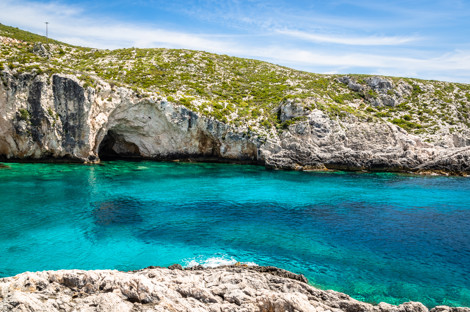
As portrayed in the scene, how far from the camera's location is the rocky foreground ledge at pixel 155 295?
28.5 ft

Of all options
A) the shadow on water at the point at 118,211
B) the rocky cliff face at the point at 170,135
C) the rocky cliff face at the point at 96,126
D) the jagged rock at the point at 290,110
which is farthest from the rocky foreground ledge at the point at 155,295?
the jagged rock at the point at 290,110

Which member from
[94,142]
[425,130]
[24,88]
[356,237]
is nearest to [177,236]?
Answer: [356,237]

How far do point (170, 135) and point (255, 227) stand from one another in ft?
86.8

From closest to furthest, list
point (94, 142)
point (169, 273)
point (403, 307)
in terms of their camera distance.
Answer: point (403, 307)
point (169, 273)
point (94, 142)

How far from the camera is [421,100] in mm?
58094

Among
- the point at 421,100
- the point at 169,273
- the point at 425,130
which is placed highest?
the point at 421,100

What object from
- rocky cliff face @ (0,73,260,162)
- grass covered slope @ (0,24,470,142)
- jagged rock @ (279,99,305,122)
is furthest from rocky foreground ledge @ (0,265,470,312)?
jagged rock @ (279,99,305,122)

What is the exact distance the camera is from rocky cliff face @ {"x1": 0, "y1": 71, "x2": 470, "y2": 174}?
37.4m

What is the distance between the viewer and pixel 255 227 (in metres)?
21.0

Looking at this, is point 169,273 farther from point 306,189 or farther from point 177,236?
point 306,189

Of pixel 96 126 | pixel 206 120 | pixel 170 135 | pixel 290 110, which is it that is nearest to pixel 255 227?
pixel 206 120

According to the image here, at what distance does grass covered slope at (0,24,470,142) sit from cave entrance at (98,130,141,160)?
8620 millimetres

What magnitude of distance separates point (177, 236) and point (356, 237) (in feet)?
36.6

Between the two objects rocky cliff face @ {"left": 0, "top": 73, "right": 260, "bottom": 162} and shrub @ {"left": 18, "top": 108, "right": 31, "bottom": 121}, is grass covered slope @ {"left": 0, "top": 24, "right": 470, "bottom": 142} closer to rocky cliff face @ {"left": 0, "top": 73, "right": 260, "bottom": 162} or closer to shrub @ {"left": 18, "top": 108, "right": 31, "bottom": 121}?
rocky cliff face @ {"left": 0, "top": 73, "right": 260, "bottom": 162}
